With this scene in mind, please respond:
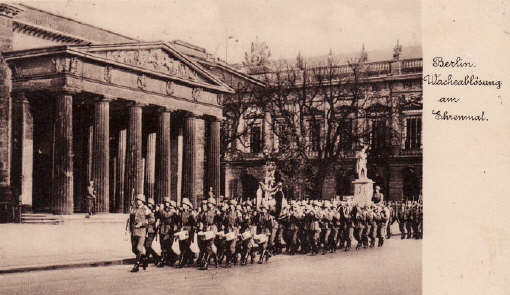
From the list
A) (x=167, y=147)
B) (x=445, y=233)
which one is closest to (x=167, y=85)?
(x=167, y=147)

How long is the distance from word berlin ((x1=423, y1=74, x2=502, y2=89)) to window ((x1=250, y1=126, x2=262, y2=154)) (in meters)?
16.0

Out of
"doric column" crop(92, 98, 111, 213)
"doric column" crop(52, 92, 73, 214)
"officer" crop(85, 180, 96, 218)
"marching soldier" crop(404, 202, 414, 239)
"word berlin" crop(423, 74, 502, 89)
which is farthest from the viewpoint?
"doric column" crop(92, 98, 111, 213)

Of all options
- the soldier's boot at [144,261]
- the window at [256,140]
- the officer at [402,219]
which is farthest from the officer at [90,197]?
the soldier's boot at [144,261]

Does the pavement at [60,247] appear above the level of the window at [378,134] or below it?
below

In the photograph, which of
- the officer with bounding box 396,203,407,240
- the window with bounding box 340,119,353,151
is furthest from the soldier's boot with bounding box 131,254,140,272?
the window with bounding box 340,119,353,151

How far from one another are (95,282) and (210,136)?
18.4 m

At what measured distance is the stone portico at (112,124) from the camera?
20.1 m

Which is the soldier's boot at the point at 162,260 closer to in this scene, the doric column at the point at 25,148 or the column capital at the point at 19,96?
the doric column at the point at 25,148

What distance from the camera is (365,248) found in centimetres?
1593

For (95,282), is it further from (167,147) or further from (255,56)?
(167,147)

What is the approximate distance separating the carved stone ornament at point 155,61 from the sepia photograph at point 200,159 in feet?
0.23

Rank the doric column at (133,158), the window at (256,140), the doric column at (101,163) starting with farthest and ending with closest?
1. the window at (256,140)
2. the doric column at (133,158)
3. the doric column at (101,163)

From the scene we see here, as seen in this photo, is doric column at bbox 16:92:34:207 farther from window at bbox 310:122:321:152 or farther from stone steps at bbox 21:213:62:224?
window at bbox 310:122:321:152

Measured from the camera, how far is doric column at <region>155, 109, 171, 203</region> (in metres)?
24.9
